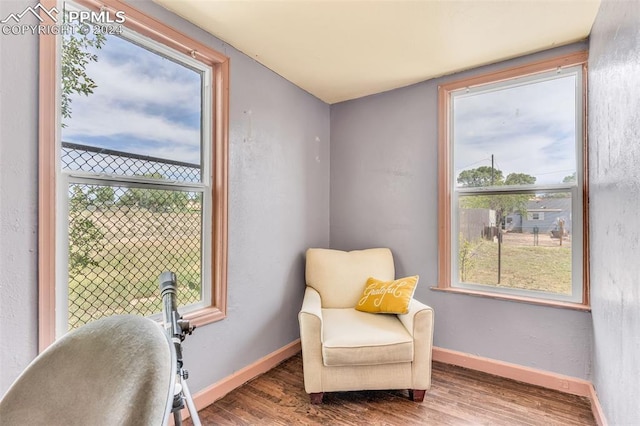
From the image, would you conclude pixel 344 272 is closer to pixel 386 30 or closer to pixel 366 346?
pixel 366 346

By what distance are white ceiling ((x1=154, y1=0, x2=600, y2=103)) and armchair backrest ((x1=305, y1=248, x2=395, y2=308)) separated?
1.52 meters

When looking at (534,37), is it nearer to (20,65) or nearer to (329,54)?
(329,54)

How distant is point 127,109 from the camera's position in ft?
5.17

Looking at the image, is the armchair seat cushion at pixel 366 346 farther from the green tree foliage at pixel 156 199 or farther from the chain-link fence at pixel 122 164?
the chain-link fence at pixel 122 164

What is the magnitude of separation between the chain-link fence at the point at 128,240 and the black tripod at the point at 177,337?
0.73 metres

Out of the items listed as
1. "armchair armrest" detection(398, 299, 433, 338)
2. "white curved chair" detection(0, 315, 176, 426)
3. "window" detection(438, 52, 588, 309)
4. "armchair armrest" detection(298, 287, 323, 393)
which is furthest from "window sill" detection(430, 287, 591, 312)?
"white curved chair" detection(0, 315, 176, 426)

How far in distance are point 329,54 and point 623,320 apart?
7.19 feet

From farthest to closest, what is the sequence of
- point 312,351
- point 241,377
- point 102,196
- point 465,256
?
1. point 465,256
2. point 241,377
3. point 312,351
4. point 102,196

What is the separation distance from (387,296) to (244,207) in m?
1.23

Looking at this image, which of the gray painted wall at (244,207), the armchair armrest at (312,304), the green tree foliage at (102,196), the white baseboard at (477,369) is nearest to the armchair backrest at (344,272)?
the armchair armrest at (312,304)

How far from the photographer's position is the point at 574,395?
75.7 inches

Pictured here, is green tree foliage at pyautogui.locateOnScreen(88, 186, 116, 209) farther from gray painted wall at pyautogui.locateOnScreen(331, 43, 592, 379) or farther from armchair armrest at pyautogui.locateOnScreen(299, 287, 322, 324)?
gray painted wall at pyautogui.locateOnScreen(331, 43, 592, 379)

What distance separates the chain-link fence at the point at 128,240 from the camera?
1.41 meters

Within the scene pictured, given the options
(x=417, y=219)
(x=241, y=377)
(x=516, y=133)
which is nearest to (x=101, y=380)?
(x=241, y=377)
